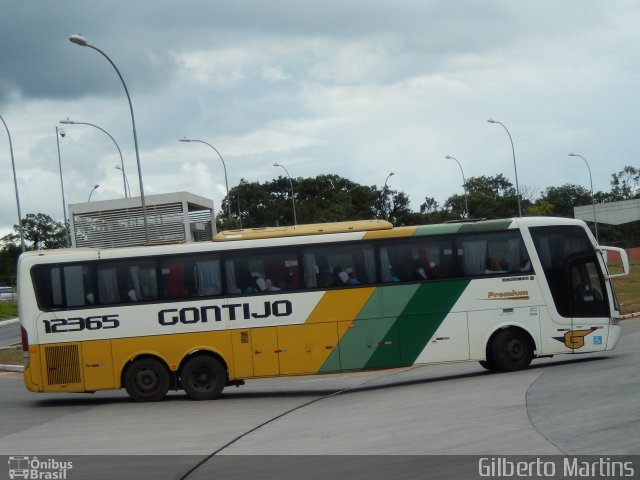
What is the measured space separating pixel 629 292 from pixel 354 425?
33449 mm

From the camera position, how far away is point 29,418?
17.1 metres

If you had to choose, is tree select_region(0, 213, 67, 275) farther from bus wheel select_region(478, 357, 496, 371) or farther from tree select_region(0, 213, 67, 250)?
bus wheel select_region(478, 357, 496, 371)

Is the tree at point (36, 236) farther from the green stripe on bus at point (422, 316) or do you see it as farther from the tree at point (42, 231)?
the green stripe on bus at point (422, 316)

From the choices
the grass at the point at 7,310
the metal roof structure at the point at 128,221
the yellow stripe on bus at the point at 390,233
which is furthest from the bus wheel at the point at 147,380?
the grass at the point at 7,310

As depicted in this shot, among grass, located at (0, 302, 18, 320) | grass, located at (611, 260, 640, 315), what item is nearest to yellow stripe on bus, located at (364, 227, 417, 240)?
grass, located at (611, 260, 640, 315)

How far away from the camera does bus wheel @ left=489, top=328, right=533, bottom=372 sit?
19.1 metres

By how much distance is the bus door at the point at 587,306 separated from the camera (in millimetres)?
19344

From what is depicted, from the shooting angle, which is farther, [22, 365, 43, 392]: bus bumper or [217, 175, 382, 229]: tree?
[217, 175, 382, 229]: tree

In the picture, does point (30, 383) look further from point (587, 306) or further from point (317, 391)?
point (587, 306)

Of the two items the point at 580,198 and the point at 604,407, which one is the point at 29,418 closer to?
the point at 604,407

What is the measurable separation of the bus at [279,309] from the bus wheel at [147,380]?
27mm

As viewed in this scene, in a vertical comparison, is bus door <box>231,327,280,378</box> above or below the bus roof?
below

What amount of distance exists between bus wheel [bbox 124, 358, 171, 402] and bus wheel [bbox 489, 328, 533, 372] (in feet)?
20.8

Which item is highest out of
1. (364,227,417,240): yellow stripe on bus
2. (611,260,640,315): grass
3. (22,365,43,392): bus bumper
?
(364,227,417,240): yellow stripe on bus
